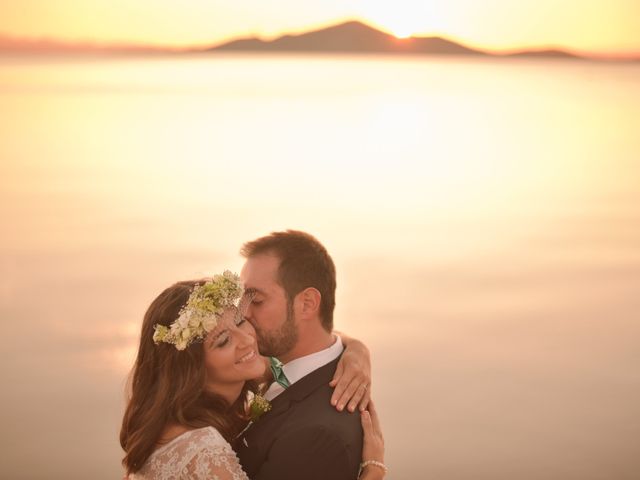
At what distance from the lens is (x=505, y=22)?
31.8m

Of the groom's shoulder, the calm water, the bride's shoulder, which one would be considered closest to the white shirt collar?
the groom's shoulder

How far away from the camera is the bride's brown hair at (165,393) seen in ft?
10.5

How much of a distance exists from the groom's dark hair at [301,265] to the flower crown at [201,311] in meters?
0.25

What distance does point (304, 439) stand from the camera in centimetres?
319

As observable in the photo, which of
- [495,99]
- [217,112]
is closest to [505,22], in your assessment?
[495,99]

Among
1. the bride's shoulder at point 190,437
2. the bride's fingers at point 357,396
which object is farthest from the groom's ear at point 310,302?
the bride's shoulder at point 190,437

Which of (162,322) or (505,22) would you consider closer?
(162,322)

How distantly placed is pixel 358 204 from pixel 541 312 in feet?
13.8

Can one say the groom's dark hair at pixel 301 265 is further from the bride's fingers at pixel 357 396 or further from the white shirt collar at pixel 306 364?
the bride's fingers at pixel 357 396

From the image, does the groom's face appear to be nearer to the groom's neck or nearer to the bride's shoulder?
the groom's neck

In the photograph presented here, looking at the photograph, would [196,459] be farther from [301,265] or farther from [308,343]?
[301,265]

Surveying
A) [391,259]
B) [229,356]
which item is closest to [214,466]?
[229,356]

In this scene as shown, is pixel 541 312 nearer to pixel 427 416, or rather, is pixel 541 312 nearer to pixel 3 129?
pixel 427 416

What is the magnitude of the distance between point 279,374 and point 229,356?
0.82ft
